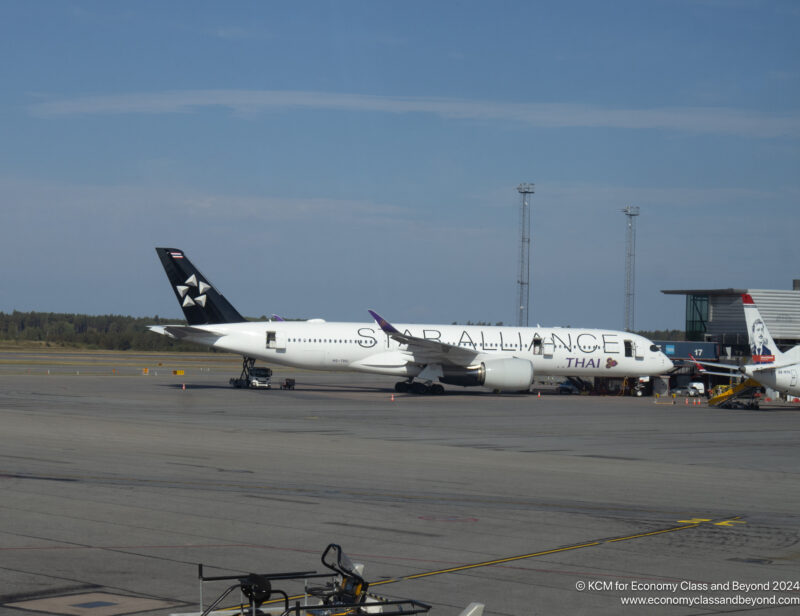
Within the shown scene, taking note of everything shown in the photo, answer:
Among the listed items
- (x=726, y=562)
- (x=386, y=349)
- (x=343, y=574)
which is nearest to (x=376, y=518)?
(x=726, y=562)

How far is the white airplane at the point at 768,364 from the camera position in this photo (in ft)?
141

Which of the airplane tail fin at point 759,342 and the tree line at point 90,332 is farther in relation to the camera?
the tree line at point 90,332

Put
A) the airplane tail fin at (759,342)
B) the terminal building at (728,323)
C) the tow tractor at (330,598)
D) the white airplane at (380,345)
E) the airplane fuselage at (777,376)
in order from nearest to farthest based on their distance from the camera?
the tow tractor at (330,598) → the airplane fuselage at (777,376) → the airplane tail fin at (759,342) → the white airplane at (380,345) → the terminal building at (728,323)

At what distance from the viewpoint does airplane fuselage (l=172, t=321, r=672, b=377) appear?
161 feet

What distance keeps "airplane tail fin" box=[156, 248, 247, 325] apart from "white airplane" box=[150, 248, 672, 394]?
5 centimetres

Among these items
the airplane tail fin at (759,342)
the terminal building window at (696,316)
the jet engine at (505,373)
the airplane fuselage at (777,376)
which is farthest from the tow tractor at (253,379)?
the terminal building window at (696,316)

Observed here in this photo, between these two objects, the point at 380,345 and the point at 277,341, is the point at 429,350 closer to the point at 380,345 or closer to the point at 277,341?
the point at 380,345

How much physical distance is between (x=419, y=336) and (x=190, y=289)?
12.9m

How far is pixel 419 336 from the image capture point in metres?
51.0

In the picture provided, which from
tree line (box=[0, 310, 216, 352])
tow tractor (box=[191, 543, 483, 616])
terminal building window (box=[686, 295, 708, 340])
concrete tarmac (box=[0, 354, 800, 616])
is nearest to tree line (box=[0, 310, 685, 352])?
tree line (box=[0, 310, 216, 352])

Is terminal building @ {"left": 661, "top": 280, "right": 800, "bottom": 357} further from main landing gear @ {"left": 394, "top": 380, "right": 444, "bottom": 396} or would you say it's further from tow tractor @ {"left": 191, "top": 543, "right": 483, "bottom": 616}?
tow tractor @ {"left": 191, "top": 543, "right": 483, "bottom": 616}

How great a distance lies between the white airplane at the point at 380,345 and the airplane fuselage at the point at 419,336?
0.05 m

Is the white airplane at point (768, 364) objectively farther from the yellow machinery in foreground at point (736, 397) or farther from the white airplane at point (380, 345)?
the white airplane at point (380, 345)

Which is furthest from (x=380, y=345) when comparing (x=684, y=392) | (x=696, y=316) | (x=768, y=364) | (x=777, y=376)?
(x=696, y=316)
